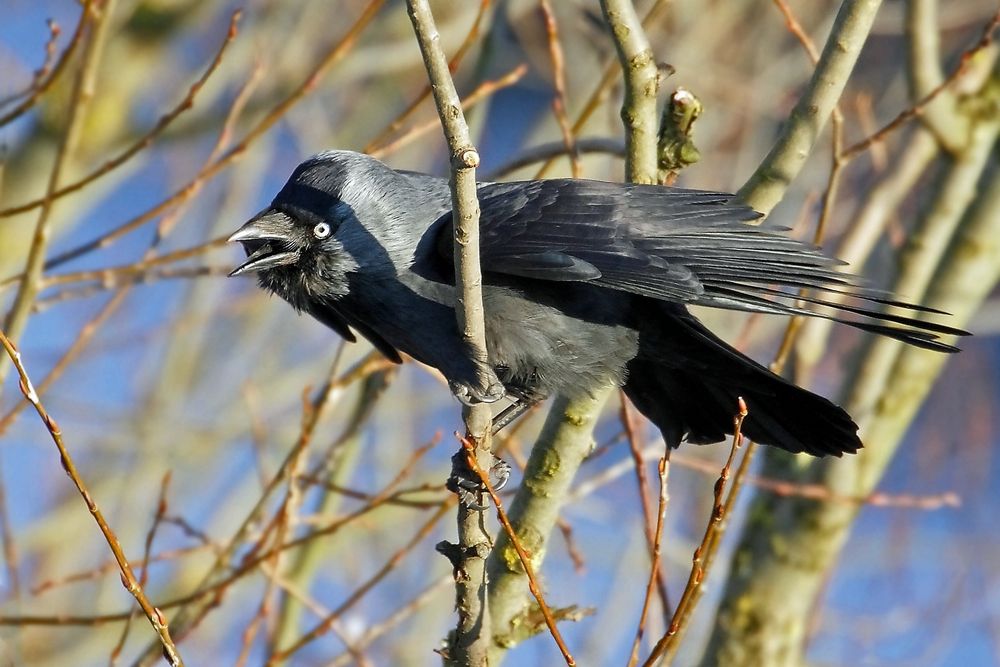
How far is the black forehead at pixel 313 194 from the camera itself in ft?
11.5

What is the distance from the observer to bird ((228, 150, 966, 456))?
3.16 meters

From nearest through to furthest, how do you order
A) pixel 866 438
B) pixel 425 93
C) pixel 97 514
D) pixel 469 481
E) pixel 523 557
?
1. pixel 97 514
2. pixel 523 557
3. pixel 469 481
4. pixel 425 93
5. pixel 866 438

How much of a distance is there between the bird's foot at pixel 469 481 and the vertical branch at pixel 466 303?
0.04m

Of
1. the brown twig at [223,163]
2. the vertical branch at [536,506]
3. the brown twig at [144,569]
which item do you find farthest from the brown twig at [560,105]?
the brown twig at [144,569]

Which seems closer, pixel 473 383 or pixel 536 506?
pixel 473 383

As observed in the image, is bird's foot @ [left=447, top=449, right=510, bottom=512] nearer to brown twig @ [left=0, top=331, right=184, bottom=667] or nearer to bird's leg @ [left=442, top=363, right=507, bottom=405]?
bird's leg @ [left=442, top=363, right=507, bottom=405]

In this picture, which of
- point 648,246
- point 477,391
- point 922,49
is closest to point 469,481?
point 477,391

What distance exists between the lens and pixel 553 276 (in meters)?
3.19

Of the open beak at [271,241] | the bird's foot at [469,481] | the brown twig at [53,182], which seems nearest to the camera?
the bird's foot at [469,481]

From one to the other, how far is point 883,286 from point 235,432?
13.0 ft

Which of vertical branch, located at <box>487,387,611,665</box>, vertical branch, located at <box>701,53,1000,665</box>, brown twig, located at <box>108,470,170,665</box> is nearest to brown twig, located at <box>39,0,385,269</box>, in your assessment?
brown twig, located at <box>108,470,170,665</box>

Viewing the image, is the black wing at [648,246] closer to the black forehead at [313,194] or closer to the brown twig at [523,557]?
the black forehead at [313,194]

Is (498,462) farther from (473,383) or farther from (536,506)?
(473,383)

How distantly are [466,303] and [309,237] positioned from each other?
99 centimetres
